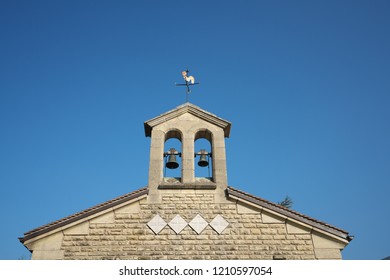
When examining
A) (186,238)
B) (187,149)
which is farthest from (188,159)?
(186,238)

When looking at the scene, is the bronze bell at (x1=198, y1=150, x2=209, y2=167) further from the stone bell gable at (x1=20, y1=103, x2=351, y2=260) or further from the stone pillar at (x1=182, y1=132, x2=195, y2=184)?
the stone bell gable at (x1=20, y1=103, x2=351, y2=260)

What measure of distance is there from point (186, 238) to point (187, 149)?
8.02 ft

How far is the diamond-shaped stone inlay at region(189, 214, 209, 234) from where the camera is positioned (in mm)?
8555

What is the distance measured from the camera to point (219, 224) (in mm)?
8641

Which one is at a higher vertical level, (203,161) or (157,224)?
(203,161)

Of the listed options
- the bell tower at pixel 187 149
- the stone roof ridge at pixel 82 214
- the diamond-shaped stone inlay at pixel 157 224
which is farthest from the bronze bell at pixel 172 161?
the diamond-shaped stone inlay at pixel 157 224

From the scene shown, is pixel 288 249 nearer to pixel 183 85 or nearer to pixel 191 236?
pixel 191 236

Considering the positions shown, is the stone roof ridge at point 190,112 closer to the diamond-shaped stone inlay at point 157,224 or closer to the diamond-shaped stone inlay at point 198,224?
the diamond-shaped stone inlay at point 157,224

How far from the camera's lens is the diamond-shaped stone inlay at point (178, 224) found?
855cm

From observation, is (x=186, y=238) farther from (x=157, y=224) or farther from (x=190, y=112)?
(x=190, y=112)

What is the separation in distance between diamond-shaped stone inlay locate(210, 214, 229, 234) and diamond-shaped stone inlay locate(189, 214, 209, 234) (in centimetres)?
17

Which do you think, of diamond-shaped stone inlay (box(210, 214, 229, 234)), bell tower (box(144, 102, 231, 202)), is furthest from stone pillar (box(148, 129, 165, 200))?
diamond-shaped stone inlay (box(210, 214, 229, 234))
